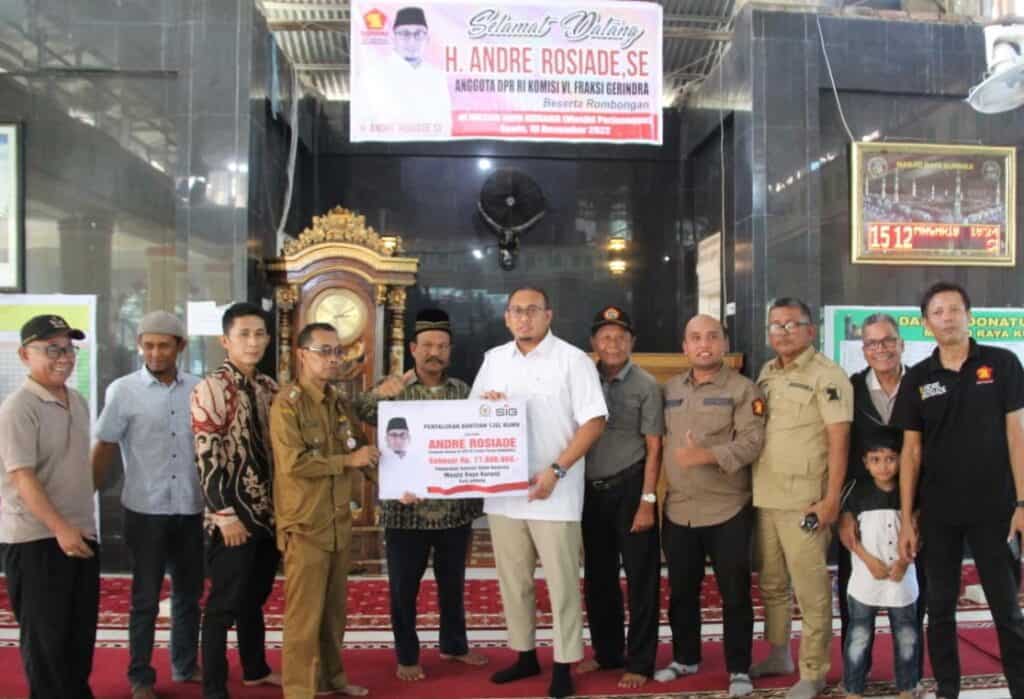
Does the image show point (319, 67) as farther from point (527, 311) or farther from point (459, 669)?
point (459, 669)

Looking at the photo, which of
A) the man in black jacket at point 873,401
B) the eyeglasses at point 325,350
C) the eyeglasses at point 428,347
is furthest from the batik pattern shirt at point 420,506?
the man in black jacket at point 873,401

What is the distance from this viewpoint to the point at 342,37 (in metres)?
6.41

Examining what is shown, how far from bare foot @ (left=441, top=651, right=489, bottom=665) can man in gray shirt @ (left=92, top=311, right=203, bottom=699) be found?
105 centimetres

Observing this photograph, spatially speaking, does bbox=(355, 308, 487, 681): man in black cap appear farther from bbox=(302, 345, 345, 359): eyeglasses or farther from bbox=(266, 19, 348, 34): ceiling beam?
bbox=(266, 19, 348, 34): ceiling beam

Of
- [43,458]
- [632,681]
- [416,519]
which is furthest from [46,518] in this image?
[632,681]

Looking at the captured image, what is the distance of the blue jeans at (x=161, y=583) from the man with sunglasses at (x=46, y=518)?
1.05 ft

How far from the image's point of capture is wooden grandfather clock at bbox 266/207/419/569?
492 cm

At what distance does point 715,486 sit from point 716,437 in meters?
0.19

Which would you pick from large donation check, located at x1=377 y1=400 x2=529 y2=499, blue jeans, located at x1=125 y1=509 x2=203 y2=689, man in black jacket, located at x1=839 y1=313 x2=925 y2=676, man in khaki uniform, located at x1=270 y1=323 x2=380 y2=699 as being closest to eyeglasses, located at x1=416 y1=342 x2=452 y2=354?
large donation check, located at x1=377 y1=400 x2=529 y2=499

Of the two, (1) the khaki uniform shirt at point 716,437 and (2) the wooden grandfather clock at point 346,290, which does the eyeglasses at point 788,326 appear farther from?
(2) the wooden grandfather clock at point 346,290

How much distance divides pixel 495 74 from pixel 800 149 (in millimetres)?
2016

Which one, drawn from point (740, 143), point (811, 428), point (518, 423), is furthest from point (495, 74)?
point (811, 428)

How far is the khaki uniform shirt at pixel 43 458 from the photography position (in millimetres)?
2584

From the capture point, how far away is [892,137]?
17.1 ft
